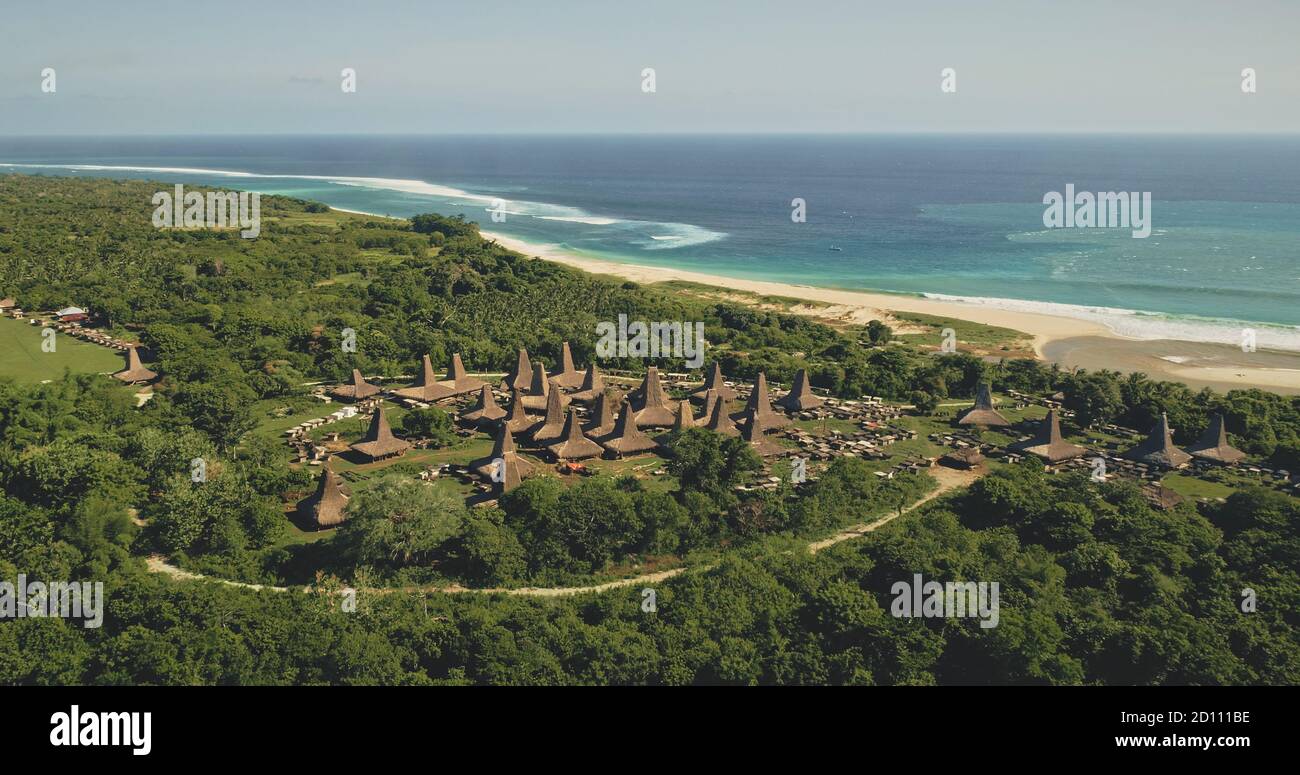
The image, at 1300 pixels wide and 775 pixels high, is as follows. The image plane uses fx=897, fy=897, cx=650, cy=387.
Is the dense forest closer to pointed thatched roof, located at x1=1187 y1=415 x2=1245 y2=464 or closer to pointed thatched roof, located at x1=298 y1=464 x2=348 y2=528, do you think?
pointed thatched roof, located at x1=298 y1=464 x2=348 y2=528

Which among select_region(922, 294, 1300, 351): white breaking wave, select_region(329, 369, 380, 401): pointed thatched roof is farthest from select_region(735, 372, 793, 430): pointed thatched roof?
select_region(922, 294, 1300, 351): white breaking wave

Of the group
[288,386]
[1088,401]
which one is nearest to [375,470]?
[288,386]

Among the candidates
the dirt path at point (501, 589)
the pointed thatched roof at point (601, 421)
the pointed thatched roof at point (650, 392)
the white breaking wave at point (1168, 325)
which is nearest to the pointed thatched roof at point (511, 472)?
the pointed thatched roof at point (601, 421)

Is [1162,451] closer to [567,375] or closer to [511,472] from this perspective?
[511,472]

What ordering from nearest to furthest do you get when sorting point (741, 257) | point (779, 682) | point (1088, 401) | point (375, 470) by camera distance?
point (779, 682) < point (375, 470) < point (1088, 401) < point (741, 257)

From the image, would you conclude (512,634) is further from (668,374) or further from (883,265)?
(883,265)

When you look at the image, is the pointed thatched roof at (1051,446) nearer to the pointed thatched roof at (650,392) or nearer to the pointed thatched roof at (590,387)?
the pointed thatched roof at (650,392)

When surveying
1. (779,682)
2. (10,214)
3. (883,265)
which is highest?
(10,214)
